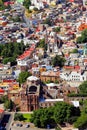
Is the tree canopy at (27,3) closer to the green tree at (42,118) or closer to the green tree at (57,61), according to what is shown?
the green tree at (57,61)

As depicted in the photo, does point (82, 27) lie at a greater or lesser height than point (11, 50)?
lesser

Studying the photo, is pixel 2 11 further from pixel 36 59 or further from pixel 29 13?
pixel 36 59

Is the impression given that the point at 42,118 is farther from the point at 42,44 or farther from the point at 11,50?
the point at 42,44

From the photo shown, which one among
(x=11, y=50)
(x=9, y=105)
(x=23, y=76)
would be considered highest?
(x=23, y=76)

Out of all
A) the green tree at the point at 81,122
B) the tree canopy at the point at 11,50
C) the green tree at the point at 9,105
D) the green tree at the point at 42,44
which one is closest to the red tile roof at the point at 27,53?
the tree canopy at the point at 11,50

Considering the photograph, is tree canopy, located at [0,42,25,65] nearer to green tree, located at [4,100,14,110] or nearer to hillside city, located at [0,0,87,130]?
hillside city, located at [0,0,87,130]

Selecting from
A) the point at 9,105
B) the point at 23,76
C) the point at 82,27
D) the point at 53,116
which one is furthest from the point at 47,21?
the point at 53,116

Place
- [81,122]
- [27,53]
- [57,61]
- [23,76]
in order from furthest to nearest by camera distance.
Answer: [27,53] → [57,61] → [23,76] → [81,122]

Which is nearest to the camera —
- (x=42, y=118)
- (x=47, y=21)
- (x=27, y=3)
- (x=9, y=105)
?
(x=42, y=118)
